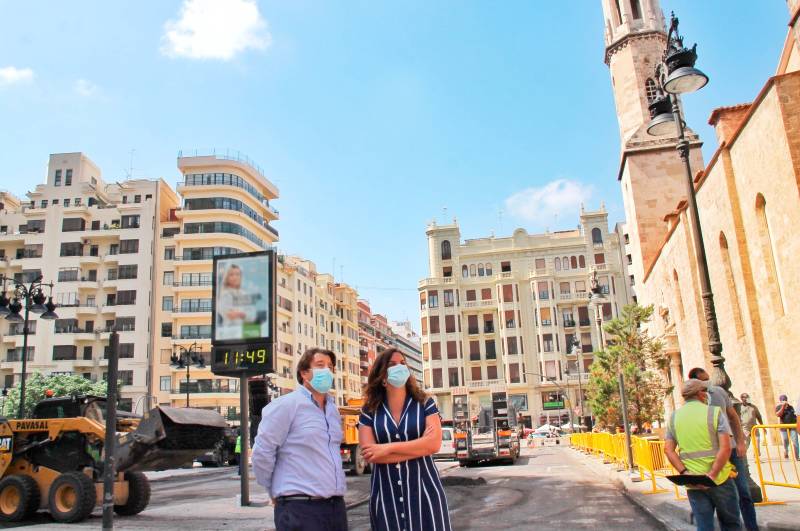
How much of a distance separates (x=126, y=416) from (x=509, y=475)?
35.5 feet

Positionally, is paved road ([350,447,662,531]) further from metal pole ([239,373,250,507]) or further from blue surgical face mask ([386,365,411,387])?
blue surgical face mask ([386,365,411,387])

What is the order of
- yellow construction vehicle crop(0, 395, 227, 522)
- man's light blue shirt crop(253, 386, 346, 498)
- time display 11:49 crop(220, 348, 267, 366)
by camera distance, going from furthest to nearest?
time display 11:49 crop(220, 348, 267, 366) → yellow construction vehicle crop(0, 395, 227, 522) → man's light blue shirt crop(253, 386, 346, 498)

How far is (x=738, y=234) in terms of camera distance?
62.2ft

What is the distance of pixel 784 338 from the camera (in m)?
16.5

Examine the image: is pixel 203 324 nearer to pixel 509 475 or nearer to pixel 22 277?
pixel 22 277

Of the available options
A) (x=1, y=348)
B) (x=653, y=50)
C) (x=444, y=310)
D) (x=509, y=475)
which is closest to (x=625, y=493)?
(x=509, y=475)

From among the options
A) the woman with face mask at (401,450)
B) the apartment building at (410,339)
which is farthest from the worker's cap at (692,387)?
the apartment building at (410,339)

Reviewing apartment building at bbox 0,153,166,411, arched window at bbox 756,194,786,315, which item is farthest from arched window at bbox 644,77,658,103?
apartment building at bbox 0,153,166,411

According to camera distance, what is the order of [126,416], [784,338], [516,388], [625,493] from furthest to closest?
1. [516,388]
2. [784,338]
3. [126,416]
4. [625,493]

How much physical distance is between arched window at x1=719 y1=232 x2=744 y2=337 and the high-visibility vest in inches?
654

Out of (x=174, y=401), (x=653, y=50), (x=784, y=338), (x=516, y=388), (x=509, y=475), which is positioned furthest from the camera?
(x=516, y=388)

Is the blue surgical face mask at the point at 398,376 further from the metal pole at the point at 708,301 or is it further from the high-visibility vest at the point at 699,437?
the metal pole at the point at 708,301

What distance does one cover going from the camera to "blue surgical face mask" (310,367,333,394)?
13.4 feet

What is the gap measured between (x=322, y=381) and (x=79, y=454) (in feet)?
31.0
